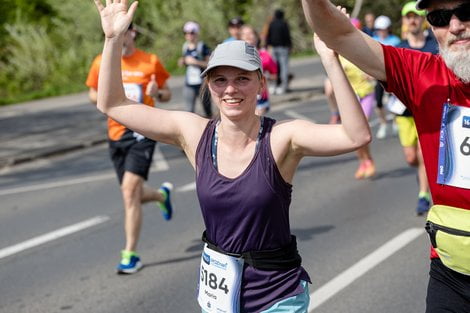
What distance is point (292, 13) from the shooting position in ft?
117

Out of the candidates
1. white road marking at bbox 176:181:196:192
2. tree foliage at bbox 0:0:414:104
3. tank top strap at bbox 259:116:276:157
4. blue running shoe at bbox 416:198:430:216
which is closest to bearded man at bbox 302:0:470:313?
tank top strap at bbox 259:116:276:157

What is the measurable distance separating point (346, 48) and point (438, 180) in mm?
639

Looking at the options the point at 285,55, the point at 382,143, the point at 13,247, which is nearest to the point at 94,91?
the point at 13,247

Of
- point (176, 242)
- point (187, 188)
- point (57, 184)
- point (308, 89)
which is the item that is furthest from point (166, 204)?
point (308, 89)

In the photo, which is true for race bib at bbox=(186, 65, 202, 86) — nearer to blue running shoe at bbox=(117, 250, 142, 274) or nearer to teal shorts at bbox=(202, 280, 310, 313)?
blue running shoe at bbox=(117, 250, 142, 274)

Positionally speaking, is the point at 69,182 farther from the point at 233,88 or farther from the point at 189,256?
the point at 233,88

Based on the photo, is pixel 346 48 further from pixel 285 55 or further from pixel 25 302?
pixel 285 55

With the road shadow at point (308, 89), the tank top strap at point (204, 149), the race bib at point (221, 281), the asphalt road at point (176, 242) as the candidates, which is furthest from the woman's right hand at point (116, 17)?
the road shadow at point (308, 89)

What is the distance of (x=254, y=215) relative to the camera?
144 inches

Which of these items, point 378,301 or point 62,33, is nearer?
point 378,301

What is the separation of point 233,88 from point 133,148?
3901 mm

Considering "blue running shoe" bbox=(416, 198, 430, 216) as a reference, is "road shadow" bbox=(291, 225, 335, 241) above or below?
below

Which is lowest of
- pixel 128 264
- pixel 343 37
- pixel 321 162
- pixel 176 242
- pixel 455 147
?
pixel 321 162

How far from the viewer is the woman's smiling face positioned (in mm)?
3699
